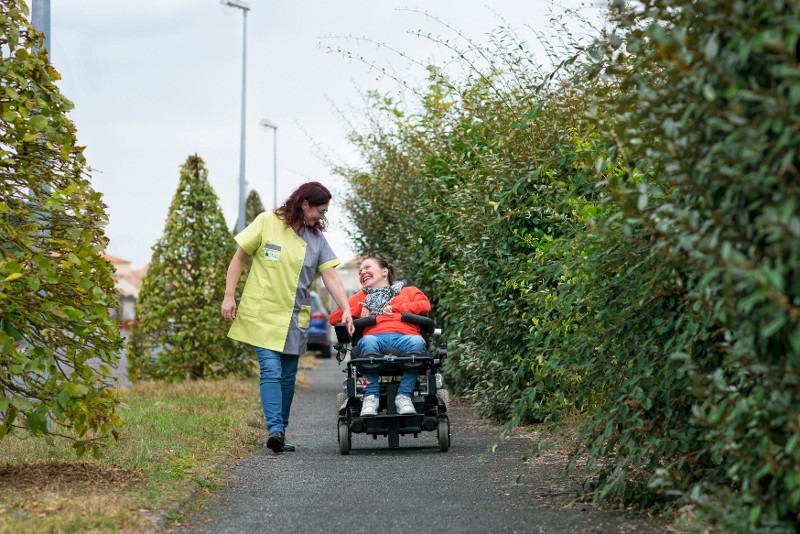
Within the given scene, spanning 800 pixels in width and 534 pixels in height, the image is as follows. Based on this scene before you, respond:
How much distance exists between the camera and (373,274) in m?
9.41

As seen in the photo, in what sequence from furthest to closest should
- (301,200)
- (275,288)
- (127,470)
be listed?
(301,200) < (275,288) < (127,470)

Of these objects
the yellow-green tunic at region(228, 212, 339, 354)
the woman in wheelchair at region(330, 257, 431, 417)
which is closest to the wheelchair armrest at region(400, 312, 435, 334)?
the woman in wheelchair at region(330, 257, 431, 417)

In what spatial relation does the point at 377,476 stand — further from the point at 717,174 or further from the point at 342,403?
the point at 717,174

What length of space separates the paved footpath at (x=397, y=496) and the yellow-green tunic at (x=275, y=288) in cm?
87

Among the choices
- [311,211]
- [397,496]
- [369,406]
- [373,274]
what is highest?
[311,211]

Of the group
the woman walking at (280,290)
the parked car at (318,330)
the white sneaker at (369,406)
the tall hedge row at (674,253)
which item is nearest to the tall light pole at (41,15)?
the woman walking at (280,290)

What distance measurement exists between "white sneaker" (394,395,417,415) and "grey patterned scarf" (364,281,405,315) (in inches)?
39.2

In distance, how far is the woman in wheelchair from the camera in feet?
27.6

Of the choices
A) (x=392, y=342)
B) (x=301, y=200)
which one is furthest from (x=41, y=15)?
(x=392, y=342)

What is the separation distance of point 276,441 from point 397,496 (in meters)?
2.16

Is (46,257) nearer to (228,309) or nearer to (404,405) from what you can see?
(228,309)

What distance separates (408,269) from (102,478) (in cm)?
816

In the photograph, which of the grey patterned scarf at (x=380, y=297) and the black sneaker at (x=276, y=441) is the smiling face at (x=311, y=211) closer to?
the grey patterned scarf at (x=380, y=297)

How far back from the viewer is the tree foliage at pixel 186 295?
1359 cm
